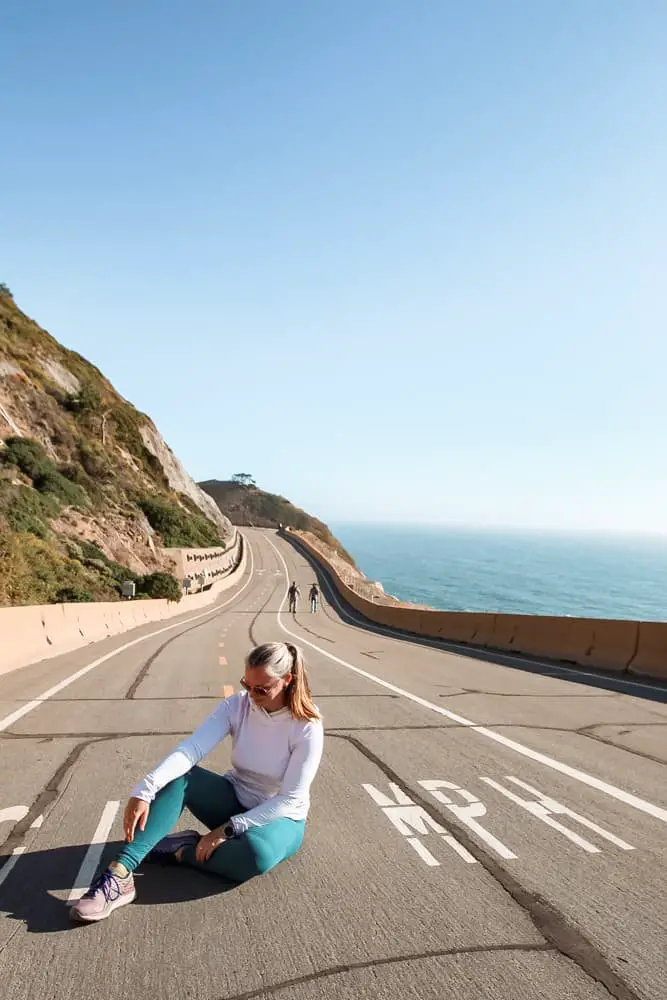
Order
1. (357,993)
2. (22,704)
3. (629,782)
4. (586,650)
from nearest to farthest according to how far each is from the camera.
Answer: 1. (357,993)
2. (629,782)
3. (22,704)
4. (586,650)

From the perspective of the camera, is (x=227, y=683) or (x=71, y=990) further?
(x=227, y=683)

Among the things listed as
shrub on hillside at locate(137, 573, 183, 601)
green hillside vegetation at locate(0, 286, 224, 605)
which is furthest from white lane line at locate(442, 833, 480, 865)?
shrub on hillside at locate(137, 573, 183, 601)

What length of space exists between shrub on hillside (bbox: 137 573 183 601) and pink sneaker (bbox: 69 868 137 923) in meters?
37.0

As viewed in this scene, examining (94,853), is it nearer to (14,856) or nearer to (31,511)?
(14,856)

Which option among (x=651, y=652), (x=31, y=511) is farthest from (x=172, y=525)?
(x=651, y=652)

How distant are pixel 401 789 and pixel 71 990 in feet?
11.0

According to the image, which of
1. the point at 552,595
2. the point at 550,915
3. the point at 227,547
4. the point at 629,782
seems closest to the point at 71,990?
the point at 550,915

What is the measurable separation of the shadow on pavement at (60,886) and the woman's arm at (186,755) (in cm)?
53

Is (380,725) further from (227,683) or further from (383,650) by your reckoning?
(383,650)

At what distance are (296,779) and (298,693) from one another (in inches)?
19.2

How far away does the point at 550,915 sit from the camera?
3.76m

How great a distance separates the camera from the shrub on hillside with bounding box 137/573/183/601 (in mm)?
40500

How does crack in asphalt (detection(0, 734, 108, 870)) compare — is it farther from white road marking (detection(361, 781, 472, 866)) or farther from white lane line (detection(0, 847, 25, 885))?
white road marking (detection(361, 781, 472, 866))

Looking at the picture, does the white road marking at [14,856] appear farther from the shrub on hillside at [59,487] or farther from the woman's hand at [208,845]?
the shrub on hillside at [59,487]
